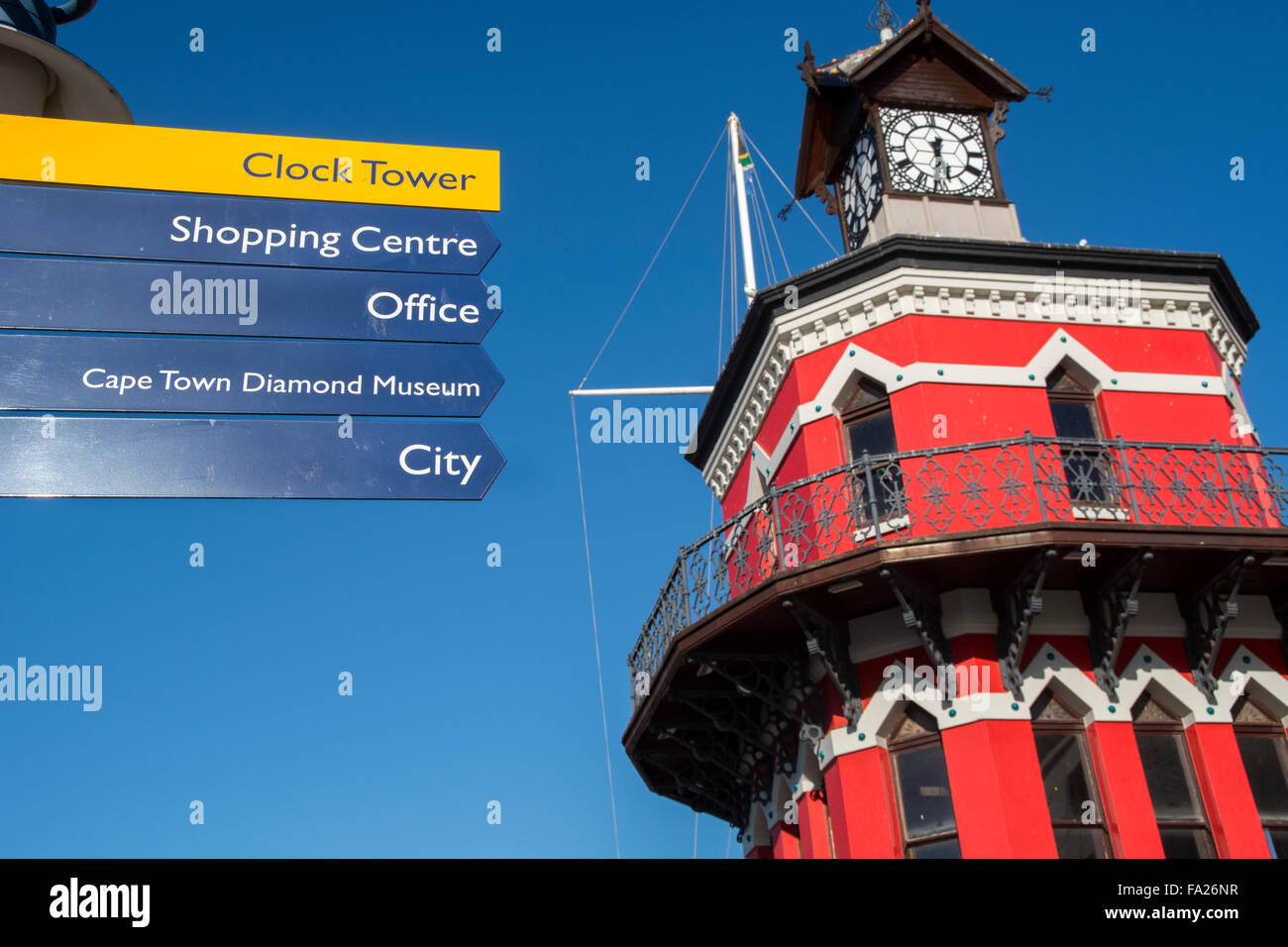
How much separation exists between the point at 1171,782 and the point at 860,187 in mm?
→ 8061

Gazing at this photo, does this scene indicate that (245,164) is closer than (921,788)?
Yes

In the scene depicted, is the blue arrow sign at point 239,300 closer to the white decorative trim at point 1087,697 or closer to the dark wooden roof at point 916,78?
the white decorative trim at point 1087,697

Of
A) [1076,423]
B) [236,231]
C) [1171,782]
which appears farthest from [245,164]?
[1171,782]

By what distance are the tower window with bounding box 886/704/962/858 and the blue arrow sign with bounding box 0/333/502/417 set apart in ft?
21.0

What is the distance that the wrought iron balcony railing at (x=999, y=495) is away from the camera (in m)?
11.1

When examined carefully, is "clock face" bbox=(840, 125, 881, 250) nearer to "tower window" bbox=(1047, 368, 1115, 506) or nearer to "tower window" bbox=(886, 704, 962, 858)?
"tower window" bbox=(1047, 368, 1115, 506)

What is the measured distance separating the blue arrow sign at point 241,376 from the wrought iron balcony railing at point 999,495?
4.91 meters

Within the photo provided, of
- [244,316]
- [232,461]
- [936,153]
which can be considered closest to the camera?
[232,461]

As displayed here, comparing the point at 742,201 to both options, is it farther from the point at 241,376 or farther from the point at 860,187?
the point at 241,376

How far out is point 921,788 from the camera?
11.2 metres

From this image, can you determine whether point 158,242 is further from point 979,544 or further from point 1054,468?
point 1054,468
